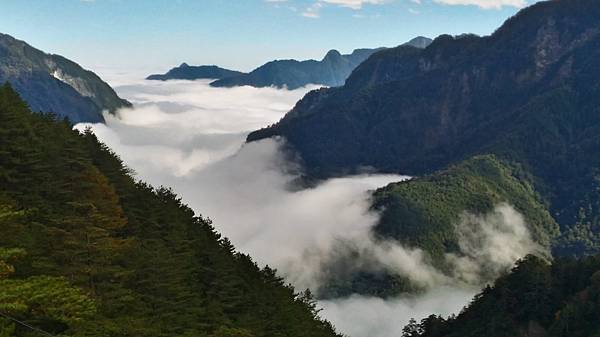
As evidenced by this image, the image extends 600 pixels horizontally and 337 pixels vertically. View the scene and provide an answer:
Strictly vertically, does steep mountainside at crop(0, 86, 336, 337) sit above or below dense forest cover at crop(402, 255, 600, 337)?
below

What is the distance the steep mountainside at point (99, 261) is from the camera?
2777 cm

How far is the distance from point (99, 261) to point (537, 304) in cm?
13323

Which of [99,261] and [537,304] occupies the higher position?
[537,304]

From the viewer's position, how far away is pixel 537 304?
485 ft

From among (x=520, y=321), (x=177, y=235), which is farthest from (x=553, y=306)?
(x=177, y=235)

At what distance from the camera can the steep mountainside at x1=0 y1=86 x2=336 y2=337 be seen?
2777 cm

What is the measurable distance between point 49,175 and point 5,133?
7.34 meters

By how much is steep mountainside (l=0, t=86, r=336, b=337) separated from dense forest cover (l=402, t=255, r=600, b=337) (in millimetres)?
74387

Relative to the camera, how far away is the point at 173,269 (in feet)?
191

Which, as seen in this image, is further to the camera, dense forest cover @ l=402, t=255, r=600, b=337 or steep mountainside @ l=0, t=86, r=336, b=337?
dense forest cover @ l=402, t=255, r=600, b=337

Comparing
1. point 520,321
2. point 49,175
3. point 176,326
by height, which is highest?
point 520,321

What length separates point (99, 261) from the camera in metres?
44.0

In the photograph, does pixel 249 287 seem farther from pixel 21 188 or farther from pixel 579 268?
pixel 579 268

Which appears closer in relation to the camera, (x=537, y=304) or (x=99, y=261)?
(x=99, y=261)
